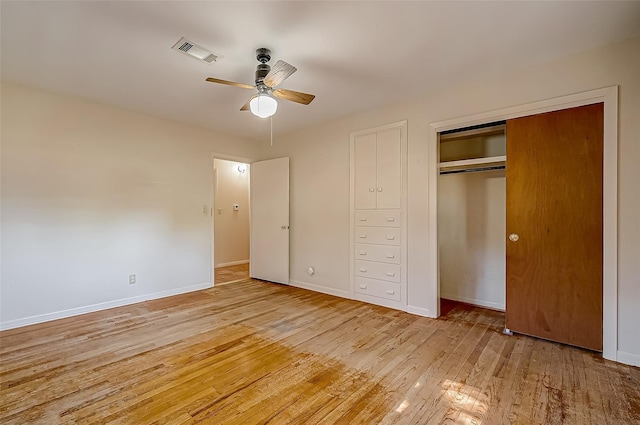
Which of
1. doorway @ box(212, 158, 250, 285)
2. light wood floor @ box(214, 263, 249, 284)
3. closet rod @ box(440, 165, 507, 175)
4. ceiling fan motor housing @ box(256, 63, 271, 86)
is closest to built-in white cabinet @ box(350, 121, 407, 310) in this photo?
closet rod @ box(440, 165, 507, 175)

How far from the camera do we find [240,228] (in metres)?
6.77

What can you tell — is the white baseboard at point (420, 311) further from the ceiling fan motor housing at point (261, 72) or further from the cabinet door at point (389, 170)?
the ceiling fan motor housing at point (261, 72)

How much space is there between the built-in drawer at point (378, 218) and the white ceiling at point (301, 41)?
1.42m

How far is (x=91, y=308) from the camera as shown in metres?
3.44

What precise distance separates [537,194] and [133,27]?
11.9ft

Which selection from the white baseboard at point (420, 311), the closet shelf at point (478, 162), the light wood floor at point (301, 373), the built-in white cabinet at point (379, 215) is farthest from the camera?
the built-in white cabinet at point (379, 215)

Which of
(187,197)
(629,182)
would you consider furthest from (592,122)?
(187,197)

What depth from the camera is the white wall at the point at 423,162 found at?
88.6 inches

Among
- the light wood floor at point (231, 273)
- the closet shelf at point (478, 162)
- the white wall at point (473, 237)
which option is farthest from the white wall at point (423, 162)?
the light wood floor at point (231, 273)

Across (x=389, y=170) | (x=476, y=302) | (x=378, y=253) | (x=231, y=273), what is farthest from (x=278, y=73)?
(x=231, y=273)

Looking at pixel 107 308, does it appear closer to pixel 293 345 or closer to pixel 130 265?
pixel 130 265

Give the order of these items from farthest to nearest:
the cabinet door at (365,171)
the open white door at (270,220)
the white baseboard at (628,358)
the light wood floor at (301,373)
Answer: the open white door at (270,220) < the cabinet door at (365,171) < the white baseboard at (628,358) < the light wood floor at (301,373)

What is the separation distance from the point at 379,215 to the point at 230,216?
4012mm

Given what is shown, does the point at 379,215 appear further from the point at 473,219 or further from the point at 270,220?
the point at 270,220
